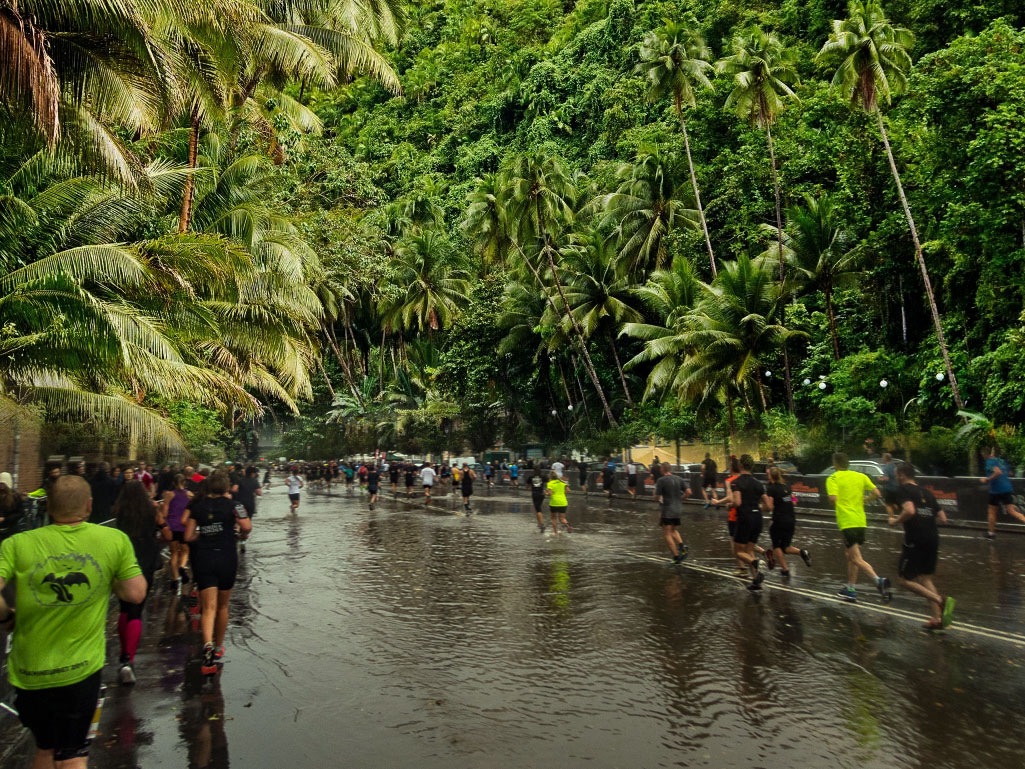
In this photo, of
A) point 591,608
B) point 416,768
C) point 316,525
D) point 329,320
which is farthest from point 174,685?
point 329,320

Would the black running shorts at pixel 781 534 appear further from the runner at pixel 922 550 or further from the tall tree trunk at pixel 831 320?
the tall tree trunk at pixel 831 320

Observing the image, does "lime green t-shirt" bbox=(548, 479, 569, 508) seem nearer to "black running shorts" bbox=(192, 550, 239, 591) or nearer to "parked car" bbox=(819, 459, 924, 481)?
"parked car" bbox=(819, 459, 924, 481)

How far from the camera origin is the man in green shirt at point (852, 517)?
388 inches

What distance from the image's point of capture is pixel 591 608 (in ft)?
32.1

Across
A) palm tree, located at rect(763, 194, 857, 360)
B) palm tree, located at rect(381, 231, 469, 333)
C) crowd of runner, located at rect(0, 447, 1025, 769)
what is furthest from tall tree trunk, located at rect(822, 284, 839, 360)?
palm tree, located at rect(381, 231, 469, 333)

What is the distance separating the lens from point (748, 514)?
11.1 m

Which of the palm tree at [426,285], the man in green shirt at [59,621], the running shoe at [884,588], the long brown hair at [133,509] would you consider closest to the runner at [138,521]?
the long brown hair at [133,509]

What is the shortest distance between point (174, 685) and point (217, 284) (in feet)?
33.3

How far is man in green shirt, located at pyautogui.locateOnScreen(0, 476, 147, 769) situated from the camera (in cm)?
388

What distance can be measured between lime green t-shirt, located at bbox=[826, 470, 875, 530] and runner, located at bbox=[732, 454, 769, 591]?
1.06 m

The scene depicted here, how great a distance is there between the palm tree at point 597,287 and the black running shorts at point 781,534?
31.7 meters

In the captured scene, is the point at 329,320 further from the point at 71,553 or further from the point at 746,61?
the point at 71,553

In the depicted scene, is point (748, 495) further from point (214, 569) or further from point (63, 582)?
point (63, 582)

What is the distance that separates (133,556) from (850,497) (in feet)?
28.0
